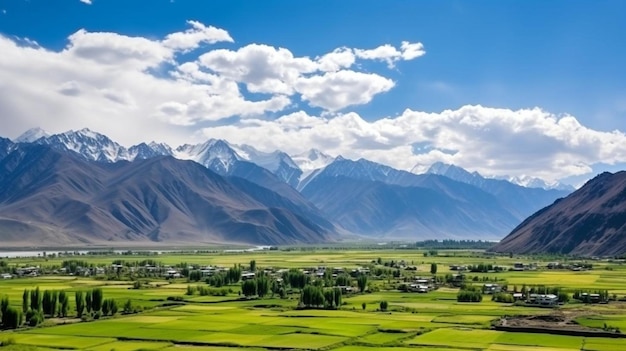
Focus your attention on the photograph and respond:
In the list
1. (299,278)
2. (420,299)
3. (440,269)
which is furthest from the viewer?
(440,269)

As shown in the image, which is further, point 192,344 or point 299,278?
point 299,278

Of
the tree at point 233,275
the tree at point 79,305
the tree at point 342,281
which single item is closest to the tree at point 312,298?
the tree at point 342,281

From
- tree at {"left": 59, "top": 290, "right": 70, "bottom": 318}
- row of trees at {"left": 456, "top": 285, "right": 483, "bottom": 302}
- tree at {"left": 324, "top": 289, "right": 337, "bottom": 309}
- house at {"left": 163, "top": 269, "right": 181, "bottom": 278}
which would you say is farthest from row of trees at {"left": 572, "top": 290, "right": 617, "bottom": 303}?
house at {"left": 163, "top": 269, "right": 181, "bottom": 278}

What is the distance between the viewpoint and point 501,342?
72812mm

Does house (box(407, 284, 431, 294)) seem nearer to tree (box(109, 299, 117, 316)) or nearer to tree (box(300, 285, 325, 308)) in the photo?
tree (box(300, 285, 325, 308))

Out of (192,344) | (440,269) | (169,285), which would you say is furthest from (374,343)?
(440,269)

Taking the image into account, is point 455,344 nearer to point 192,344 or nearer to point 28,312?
point 192,344

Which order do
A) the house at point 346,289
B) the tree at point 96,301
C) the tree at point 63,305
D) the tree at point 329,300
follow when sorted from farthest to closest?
the house at point 346,289 → the tree at point 329,300 → the tree at point 96,301 → the tree at point 63,305

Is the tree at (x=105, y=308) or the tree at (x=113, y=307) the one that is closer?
the tree at (x=105, y=308)

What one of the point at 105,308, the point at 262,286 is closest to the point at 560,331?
the point at 262,286

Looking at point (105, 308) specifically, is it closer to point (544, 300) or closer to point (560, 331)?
point (560, 331)

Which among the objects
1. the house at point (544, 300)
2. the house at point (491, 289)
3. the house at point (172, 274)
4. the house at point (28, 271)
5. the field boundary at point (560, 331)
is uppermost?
the house at point (28, 271)

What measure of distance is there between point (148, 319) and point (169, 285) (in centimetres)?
5160

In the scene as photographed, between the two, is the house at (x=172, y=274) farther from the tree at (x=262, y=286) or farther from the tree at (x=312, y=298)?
Answer: the tree at (x=312, y=298)
